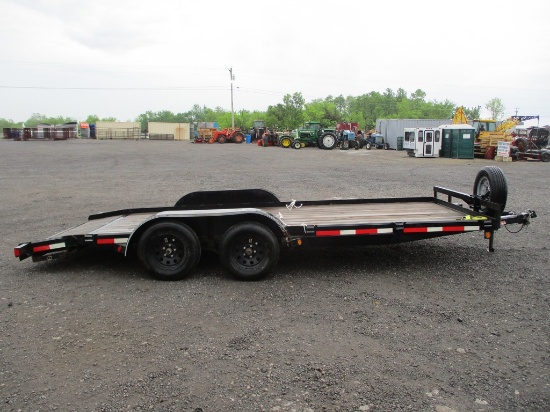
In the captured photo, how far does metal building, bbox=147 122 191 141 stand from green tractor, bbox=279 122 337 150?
36.4 metres

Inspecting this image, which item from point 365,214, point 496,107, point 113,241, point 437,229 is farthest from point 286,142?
point 496,107

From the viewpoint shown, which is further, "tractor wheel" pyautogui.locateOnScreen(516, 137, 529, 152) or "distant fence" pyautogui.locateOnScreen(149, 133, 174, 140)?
"distant fence" pyautogui.locateOnScreen(149, 133, 174, 140)

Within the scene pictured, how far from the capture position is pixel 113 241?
5.54 metres

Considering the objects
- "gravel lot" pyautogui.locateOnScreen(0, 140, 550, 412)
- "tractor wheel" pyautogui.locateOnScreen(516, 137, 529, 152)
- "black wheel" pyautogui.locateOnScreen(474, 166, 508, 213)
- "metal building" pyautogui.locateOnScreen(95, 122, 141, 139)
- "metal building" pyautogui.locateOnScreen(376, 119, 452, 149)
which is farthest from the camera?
"metal building" pyautogui.locateOnScreen(95, 122, 141, 139)

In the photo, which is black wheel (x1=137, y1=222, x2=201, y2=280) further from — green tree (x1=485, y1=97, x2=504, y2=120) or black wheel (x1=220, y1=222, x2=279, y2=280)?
green tree (x1=485, y1=97, x2=504, y2=120)

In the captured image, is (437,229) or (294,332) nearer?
(294,332)

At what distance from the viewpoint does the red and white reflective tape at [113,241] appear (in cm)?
552

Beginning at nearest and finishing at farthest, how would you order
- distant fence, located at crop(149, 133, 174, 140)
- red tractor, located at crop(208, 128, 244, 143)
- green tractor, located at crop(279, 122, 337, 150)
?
green tractor, located at crop(279, 122, 337, 150) → red tractor, located at crop(208, 128, 244, 143) → distant fence, located at crop(149, 133, 174, 140)

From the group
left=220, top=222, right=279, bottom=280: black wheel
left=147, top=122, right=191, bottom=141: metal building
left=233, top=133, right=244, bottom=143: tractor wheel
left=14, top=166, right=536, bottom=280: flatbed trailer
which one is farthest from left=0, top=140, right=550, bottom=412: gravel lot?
left=147, top=122, right=191, bottom=141: metal building

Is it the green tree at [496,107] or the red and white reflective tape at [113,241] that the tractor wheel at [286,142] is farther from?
the green tree at [496,107]

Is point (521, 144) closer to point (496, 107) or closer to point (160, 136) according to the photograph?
point (160, 136)

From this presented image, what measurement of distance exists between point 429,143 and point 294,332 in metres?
27.0

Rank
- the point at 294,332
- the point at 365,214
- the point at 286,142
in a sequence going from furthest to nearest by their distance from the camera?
the point at 286,142 → the point at 365,214 → the point at 294,332

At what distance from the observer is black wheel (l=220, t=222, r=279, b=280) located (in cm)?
530
